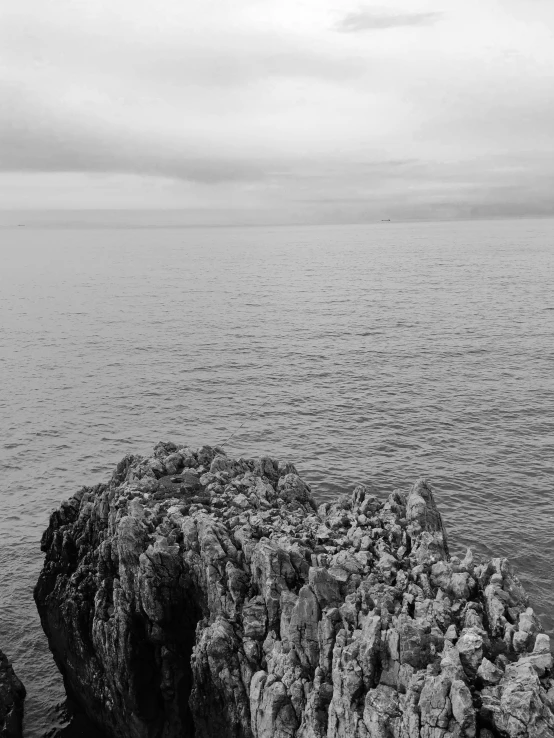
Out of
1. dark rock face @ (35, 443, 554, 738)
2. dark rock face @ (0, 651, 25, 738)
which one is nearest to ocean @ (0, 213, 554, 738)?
dark rock face @ (0, 651, 25, 738)

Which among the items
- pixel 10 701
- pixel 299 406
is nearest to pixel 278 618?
pixel 10 701

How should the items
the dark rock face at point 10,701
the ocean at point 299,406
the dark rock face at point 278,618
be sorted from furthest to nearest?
the ocean at point 299,406, the dark rock face at point 10,701, the dark rock face at point 278,618

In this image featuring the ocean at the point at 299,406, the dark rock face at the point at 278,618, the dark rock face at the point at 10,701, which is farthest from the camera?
the ocean at the point at 299,406

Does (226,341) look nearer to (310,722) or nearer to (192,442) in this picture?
(192,442)

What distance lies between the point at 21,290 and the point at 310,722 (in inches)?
7054

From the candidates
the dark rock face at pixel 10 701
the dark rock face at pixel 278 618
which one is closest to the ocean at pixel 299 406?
the dark rock face at pixel 10 701

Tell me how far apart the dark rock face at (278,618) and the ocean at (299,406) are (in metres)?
7.33

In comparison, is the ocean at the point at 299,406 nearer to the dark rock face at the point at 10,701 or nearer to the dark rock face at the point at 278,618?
the dark rock face at the point at 10,701

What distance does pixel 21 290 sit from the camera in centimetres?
18850

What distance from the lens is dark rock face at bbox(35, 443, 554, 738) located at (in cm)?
2706

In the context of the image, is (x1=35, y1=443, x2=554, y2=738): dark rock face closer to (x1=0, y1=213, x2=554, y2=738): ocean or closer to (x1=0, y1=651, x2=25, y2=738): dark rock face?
(x1=0, y1=651, x2=25, y2=738): dark rock face

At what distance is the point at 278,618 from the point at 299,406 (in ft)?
171

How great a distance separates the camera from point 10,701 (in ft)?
124

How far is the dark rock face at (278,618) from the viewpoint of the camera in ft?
88.8
